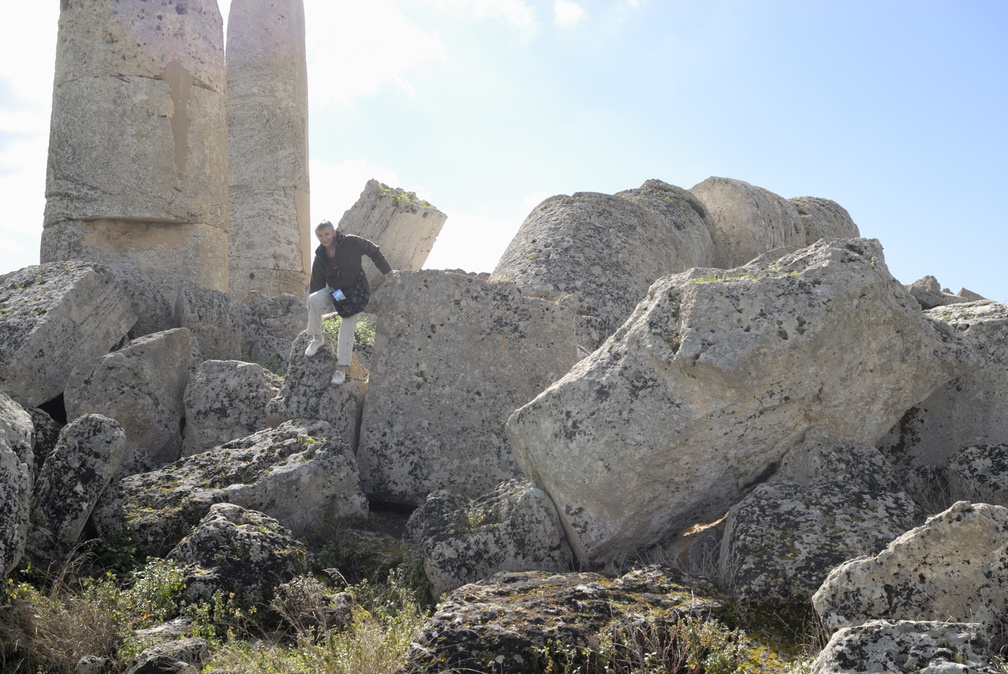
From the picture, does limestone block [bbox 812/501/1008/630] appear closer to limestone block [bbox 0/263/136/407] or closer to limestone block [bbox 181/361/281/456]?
limestone block [bbox 181/361/281/456]

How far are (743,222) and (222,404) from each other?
25.2ft

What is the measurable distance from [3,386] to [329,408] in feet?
8.71

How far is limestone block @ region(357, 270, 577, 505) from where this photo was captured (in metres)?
7.20

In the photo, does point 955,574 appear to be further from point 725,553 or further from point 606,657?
point 606,657

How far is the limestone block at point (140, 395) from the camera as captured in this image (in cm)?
758

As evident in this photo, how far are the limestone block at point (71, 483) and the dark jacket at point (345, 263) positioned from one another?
2.33 meters

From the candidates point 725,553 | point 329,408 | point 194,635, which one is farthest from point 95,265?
point 725,553

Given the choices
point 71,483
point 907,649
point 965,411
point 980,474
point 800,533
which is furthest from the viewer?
point 965,411

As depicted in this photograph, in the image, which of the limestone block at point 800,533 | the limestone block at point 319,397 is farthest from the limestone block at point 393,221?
the limestone block at point 800,533

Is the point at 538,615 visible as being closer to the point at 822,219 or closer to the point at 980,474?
the point at 980,474

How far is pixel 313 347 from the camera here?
25.3ft

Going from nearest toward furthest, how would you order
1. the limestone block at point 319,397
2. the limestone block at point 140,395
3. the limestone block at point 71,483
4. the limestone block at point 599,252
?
the limestone block at point 71,483 < the limestone block at point 319,397 < the limestone block at point 140,395 < the limestone block at point 599,252

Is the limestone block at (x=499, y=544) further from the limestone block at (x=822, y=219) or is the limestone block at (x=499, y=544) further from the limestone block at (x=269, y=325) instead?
the limestone block at (x=822, y=219)

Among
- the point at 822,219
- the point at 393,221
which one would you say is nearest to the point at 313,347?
the point at 393,221
